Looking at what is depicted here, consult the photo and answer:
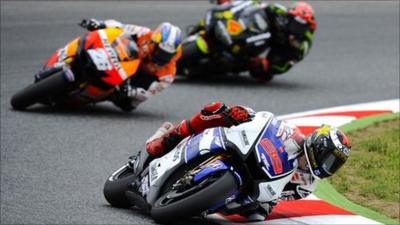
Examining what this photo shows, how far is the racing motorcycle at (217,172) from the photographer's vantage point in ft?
27.9

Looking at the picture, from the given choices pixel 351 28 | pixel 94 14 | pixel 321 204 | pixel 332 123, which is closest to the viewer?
pixel 321 204

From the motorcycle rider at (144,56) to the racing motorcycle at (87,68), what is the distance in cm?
2

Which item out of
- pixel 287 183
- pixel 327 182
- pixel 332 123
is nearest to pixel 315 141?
pixel 287 183

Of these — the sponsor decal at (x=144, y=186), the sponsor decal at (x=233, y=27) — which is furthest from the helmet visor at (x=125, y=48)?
the sponsor decal at (x=144, y=186)

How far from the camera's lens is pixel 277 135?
882 centimetres

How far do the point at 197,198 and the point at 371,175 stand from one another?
291 centimetres

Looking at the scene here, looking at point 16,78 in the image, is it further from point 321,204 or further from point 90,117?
point 321,204

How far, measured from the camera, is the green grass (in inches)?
391

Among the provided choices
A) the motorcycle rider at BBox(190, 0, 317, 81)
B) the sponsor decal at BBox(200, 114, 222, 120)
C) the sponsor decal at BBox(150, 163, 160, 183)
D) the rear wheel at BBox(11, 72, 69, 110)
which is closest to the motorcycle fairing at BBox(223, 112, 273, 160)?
the sponsor decal at BBox(200, 114, 222, 120)

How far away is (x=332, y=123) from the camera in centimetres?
1317

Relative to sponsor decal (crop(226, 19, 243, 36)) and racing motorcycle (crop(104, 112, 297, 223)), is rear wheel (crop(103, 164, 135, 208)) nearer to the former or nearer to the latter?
racing motorcycle (crop(104, 112, 297, 223))

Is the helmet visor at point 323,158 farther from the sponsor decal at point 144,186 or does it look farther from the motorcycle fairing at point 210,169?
the sponsor decal at point 144,186

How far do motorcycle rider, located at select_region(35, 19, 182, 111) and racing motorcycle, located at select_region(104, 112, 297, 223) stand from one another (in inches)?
160

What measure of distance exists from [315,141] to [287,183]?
477 mm
